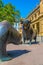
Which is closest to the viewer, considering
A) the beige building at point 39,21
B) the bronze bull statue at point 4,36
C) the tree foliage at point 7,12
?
the bronze bull statue at point 4,36

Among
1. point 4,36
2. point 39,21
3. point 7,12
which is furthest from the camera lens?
point 7,12

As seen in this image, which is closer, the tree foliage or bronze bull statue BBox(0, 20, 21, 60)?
bronze bull statue BBox(0, 20, 21, 60)

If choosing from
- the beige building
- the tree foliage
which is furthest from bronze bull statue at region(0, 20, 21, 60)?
the tree foliage

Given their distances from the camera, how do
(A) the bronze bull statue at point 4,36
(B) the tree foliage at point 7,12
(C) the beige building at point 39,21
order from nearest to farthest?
(A) the bronze bull statue at point 4,36 < (C) the beige building at point 39,21 < (B) the tree foliage at point 7,12

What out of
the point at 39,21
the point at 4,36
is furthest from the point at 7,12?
the point at 4,36

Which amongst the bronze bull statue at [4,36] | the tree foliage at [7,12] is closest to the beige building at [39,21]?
the tree foliage at [7,12]

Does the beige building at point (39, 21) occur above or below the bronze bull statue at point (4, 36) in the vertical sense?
above

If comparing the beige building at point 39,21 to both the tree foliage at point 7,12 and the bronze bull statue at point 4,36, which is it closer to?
the tree foliage at point 7,12

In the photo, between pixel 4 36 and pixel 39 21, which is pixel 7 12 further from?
pixel 4 36

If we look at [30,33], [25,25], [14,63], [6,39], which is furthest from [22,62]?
[30,33]

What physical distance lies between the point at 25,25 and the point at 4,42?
195 inches

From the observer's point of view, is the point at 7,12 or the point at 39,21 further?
the point at 7,12

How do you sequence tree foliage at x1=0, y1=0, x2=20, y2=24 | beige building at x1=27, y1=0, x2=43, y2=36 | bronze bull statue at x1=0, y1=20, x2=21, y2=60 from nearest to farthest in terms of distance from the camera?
bronze bull statue at x1=0, y1=20, x2=21, y2=60, beige building at x1=27, y1=0, x2=43, y2=36, tree foliage at x1=0, y1=0, x2=20, y2=24

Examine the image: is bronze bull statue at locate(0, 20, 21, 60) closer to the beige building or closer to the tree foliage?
the beige building
